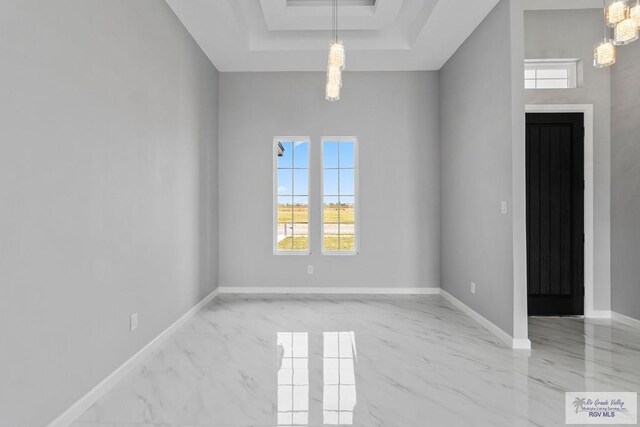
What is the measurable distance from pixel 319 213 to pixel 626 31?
368 centimetres

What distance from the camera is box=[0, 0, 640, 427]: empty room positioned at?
204cm

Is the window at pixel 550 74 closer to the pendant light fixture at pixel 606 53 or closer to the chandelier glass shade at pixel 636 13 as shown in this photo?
the pendant light fixture at pixel 606 53

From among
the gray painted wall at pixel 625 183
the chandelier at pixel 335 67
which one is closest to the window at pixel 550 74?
the gray painted wall at pixel 625 183

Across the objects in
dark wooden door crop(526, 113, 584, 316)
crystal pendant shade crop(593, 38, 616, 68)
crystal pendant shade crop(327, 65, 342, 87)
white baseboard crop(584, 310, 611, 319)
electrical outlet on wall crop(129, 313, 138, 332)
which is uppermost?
crystal pendant shade crop(593, 38, 616, 68)

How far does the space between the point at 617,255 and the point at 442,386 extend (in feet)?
9.69

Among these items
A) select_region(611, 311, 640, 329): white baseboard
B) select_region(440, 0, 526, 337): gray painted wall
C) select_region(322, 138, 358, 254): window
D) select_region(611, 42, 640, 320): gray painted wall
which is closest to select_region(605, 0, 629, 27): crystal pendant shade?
select_region(440, 0, 526, 337): gray painted wall

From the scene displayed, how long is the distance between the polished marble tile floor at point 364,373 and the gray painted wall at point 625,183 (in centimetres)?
45

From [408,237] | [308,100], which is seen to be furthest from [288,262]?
[308,100]

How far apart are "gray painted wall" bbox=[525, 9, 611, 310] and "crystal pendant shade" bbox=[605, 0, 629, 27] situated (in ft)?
5.10

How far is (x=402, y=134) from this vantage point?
203 inches

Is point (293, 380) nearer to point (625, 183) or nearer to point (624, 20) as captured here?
point (624, 20)

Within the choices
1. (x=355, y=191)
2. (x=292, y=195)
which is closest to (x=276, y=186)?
Answer: (x=292, y=195)

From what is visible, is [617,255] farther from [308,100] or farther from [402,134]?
[308,100]

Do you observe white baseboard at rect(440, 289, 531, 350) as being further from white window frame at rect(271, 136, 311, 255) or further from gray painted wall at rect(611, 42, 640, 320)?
white window frame at rect(271, 136, 311, 255)
